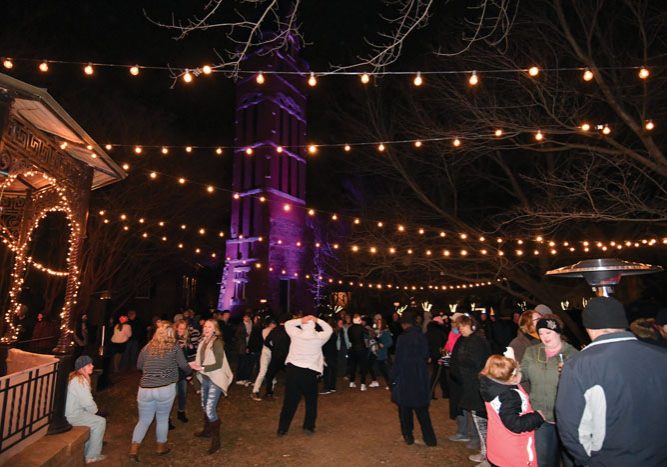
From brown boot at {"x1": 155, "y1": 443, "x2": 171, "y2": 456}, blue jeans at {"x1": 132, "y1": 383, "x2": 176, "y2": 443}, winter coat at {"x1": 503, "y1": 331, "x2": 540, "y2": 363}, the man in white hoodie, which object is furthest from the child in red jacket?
brown boot at {"x1": 155, "y1": 443, "x2": 171, "y2": 456}

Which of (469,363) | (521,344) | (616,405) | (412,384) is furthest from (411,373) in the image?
(616,405)

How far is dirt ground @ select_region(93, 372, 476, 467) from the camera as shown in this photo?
518cm

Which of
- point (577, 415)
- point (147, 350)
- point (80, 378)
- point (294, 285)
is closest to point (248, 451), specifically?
point (147, 350)

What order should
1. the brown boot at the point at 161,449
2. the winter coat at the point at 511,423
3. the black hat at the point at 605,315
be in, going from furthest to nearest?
the brown boot at the point at 161,449
the winter coat at the point at 511,423
the black hat at the point at 605,315

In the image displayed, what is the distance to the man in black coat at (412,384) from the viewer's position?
5.48 m

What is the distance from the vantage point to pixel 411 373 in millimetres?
5535

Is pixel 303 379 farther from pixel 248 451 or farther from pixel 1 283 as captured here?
pixel 1 283

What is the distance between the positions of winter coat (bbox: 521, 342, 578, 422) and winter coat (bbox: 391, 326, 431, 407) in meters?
1.77

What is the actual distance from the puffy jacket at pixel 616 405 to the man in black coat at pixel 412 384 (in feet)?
10.6

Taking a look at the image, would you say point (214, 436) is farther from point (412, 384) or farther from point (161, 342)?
point (412, 384)

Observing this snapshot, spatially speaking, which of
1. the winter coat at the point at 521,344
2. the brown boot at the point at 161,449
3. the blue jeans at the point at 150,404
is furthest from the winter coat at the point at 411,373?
the brown boot at the point at 161,449

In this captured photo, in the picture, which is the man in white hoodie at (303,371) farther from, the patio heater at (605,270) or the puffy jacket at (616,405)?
the puffy jacket at (616,405)

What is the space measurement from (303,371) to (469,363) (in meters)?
2.31

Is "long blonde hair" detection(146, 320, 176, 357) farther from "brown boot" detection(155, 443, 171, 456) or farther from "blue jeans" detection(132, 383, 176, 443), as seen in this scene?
"brown boot" detection(155, 443, 171, 456)
